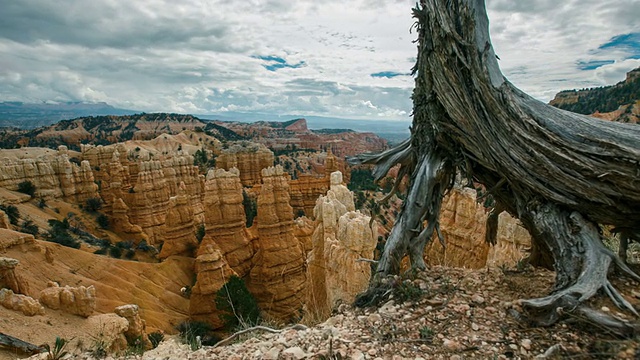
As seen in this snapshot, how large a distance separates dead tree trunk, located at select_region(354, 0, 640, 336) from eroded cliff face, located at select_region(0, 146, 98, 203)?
35.0 m

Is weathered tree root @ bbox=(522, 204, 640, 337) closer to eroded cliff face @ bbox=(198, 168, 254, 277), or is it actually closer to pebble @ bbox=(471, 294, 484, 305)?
pebble @ bbox=(471, 294, 484, 305)

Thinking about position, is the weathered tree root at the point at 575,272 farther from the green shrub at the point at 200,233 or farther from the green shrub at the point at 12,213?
the green shrub at the point at 12,213

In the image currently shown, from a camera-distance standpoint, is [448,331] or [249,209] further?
[249,209]

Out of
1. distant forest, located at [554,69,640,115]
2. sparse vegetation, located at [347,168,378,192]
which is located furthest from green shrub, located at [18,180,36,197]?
distant forest, located at [554,69,640,115]

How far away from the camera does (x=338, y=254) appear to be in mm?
13891

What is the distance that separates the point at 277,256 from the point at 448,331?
20.2 meters

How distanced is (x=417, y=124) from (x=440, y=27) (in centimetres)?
123

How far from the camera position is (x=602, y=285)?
2889 mm

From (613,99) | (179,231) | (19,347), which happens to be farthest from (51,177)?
(613,99)

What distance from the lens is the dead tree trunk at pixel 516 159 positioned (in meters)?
3.18

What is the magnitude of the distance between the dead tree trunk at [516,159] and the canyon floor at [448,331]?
178 mm

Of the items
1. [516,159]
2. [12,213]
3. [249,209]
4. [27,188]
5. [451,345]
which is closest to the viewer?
[451,345]

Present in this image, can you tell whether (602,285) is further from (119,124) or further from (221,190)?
(119,124)

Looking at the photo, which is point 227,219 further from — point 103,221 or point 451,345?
point 451,345
